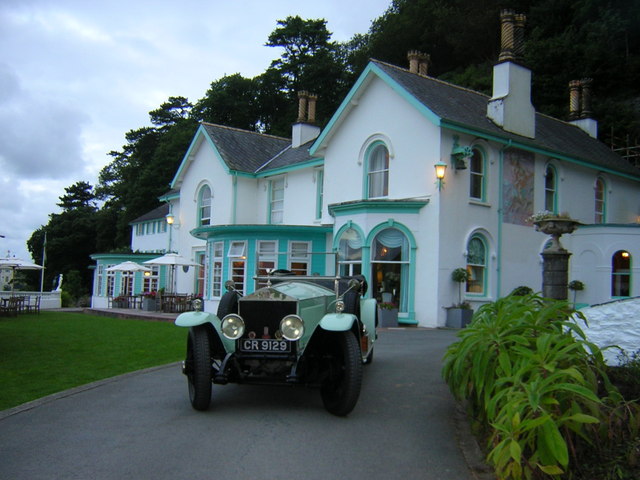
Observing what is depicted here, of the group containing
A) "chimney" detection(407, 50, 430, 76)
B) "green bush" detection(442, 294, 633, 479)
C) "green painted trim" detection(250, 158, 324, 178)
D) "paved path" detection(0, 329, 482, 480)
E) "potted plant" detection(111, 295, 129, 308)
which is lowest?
"potted plant" detection(111, 295, 129, 308)

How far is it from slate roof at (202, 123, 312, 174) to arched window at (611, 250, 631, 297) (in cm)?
1190

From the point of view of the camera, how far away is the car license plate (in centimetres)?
692

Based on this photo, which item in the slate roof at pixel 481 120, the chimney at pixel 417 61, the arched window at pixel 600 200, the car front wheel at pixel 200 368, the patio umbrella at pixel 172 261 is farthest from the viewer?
the patio umbrella at pixel 172 261

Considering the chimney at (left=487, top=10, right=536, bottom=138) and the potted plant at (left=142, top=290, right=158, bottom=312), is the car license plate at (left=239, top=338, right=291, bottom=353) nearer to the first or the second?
the chimney at (left=487, top=10, right=536, bottom=138)

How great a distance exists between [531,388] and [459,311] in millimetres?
12955

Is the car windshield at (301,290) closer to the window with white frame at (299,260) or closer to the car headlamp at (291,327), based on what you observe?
the car headlamp at (291,327)

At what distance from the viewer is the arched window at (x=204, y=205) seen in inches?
1097

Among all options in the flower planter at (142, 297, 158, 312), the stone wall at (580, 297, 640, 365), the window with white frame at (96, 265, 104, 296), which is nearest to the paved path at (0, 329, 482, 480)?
the stone wall at (580, 297, 640, 365)

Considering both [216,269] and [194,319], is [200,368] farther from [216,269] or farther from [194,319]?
[216,269]

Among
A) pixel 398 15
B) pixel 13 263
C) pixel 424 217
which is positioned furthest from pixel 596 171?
pixel 398 15

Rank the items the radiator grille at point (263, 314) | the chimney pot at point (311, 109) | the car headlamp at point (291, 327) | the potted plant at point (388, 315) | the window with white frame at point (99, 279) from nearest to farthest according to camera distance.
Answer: the car headlamp at point (291, 327)
the radiator grille at point (263, 314)
the potted plant at point (388, 315)
the chimney pot at point (311, 109)
the window with white frame at point (99, 279)

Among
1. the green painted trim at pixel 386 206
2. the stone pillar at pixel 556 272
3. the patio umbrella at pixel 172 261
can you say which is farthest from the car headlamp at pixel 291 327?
the patio umbrella at pixel 172 261

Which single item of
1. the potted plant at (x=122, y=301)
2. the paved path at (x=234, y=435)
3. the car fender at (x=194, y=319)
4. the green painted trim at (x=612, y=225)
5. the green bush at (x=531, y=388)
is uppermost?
the green painted trim at (x=612, y=225)

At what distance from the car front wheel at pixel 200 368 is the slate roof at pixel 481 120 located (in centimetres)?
1225
